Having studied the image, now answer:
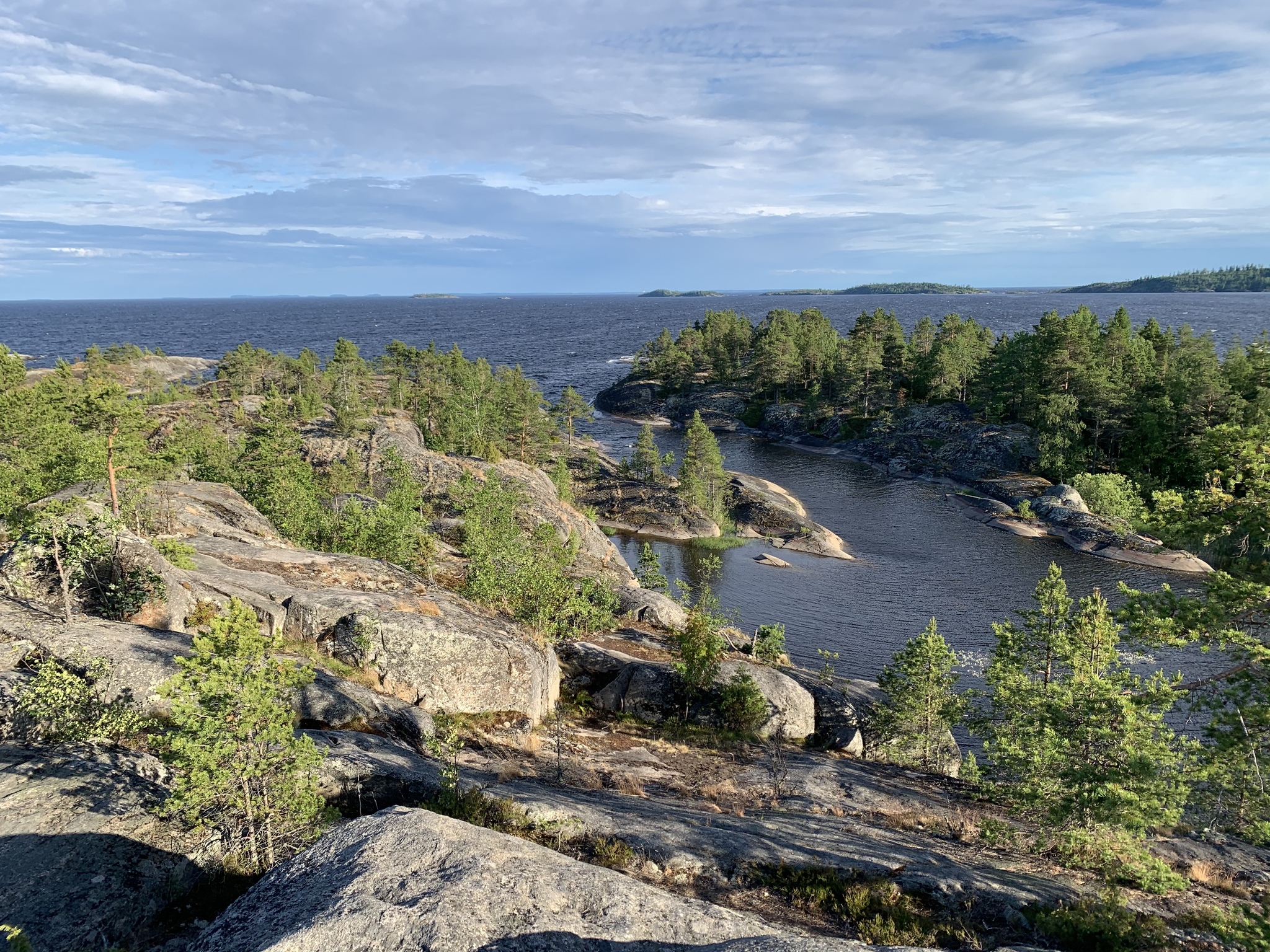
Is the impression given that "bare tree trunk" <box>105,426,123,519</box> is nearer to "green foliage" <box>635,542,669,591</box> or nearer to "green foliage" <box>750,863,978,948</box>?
"green foliage" <box>750,863,978,948</box>

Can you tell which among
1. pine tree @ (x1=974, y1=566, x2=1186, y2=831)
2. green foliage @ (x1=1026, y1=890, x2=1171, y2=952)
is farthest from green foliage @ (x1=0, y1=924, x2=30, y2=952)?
pine tree @ (x1=974, y1=566, x2=1186, y2=831)

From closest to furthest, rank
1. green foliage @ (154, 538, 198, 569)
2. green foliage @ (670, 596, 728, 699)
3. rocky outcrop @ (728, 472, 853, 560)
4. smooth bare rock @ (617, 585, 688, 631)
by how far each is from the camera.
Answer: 1. green foliage @ (154, 538, 198, 569)
2. green foliage @ (670, 596, 728, 699)
3. smooth bare rock @ (617, 585, 688, 631)
4. rocky outcrop @ (728, 472, 853, 560)

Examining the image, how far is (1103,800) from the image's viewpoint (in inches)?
627

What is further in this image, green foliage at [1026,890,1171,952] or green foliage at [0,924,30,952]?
green foliage at [1026,890,1171,952]

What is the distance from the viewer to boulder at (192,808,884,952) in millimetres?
8070

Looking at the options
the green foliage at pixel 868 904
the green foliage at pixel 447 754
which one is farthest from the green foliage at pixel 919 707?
the green foliage at pixel 447 754

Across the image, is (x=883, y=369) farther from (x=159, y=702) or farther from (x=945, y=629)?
(x=159, y=702)

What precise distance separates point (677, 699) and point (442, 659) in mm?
11422

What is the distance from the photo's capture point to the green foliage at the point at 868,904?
13016 mm

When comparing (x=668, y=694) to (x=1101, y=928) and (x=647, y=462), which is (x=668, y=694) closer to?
(x=1101, y=928)

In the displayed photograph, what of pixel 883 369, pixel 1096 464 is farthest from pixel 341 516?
pixel 883 369

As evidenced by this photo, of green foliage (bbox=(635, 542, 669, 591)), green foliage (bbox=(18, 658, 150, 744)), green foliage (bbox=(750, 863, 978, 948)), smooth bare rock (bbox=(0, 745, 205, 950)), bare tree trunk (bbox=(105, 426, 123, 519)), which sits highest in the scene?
bare tree trunk (bbox=(105, 426, 123, 519))

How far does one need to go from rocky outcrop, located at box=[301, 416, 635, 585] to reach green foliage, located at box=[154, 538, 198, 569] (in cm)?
3054

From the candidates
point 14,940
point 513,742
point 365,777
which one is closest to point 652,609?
point 513,742
